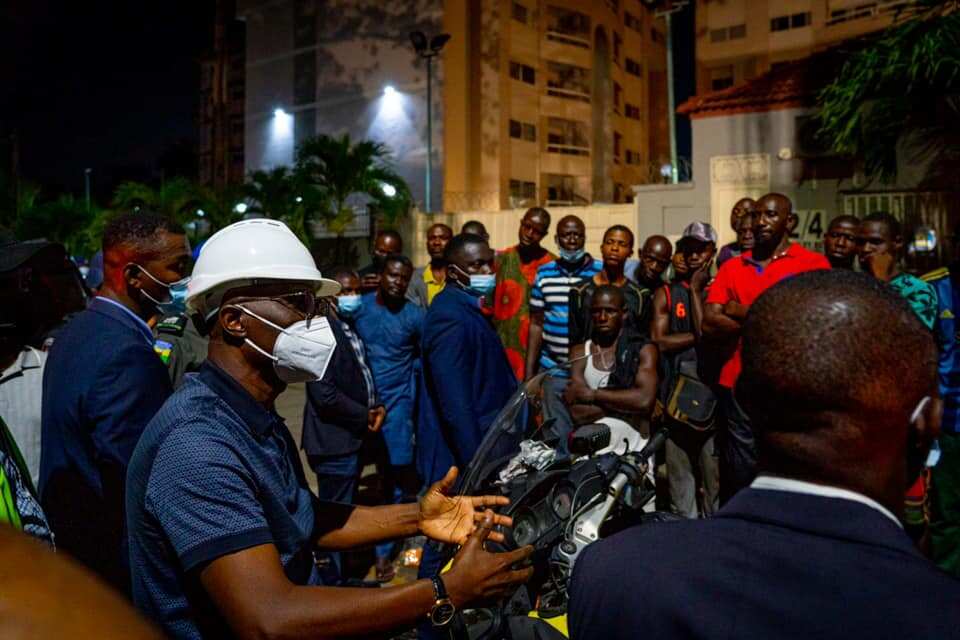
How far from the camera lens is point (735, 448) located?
438 cm

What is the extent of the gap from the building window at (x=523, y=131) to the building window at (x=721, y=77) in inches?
419

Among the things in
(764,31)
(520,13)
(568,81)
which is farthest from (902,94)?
(764,31)

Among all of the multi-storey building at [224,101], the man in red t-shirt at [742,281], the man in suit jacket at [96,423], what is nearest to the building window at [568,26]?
the multi-storey building at [224,101]

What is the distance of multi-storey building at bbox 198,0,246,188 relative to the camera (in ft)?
157

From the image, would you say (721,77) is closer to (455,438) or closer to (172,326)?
(455,438)

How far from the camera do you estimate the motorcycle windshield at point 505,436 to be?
7.73 feet

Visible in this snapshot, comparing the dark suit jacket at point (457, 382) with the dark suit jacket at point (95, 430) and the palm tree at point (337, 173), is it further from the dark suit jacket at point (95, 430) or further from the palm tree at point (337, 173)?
the palm tree at point (337, 173)

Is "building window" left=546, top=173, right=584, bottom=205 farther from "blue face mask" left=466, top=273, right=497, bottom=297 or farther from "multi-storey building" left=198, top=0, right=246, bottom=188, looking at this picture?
"blue face mask" left=466, top=273, right=497, bottom=297

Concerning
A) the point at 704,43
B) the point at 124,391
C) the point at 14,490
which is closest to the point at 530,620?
the point at 14,490

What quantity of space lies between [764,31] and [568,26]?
947 centimetres

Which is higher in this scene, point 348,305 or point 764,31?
point 764,31

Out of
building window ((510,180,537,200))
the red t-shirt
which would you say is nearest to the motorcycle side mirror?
the red t-shirt

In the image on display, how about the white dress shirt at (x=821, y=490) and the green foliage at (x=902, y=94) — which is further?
the green foliage at (x=902, y=94)

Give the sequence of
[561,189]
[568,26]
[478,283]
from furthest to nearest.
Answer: [568,26] < [561,189] < [478,283]
